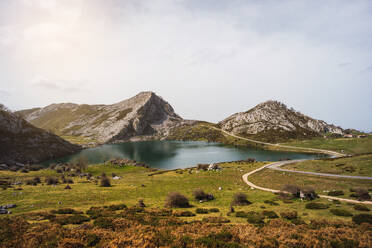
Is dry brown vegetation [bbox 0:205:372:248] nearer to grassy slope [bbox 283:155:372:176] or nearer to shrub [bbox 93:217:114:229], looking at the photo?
shrub [bbox 93:217:114:229]

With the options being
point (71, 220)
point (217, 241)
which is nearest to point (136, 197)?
point (71, 220)

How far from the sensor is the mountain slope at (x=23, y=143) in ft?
388

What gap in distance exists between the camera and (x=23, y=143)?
131 metres

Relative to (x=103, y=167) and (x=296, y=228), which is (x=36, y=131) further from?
(x=296, y=228)

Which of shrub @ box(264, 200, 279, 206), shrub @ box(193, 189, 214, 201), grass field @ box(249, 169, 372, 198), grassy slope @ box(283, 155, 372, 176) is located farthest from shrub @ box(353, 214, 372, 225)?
grassy slope @ box(283, 155, 372, 176)

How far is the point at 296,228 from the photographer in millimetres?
20500

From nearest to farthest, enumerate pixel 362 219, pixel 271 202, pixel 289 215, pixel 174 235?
pixel 174 235 → pixel 362 219 → pixel 289 215 → pixel 271 202

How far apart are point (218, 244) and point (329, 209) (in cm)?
2417

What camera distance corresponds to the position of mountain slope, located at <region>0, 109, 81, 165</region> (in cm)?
11821

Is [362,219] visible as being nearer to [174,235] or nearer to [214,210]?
[214,210]

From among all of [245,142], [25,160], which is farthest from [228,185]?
[245,142]

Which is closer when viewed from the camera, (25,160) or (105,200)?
(105,200)

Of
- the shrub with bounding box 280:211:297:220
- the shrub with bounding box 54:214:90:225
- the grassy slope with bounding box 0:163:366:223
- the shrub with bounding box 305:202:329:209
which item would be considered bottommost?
the grassy slope with bounding box 0:163:366:223

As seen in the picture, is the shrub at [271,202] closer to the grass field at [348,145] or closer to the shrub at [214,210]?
the shrub at [214,210]
